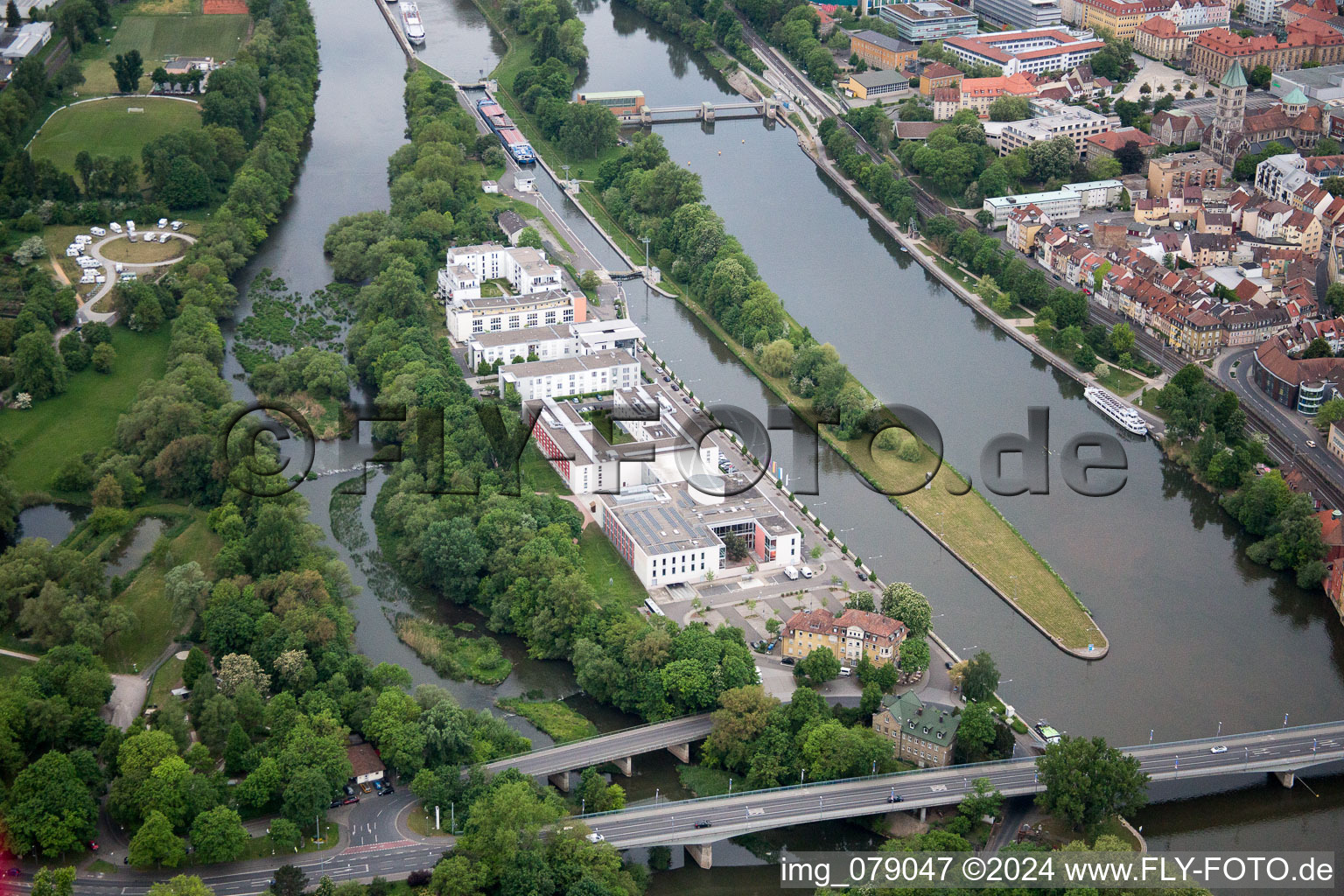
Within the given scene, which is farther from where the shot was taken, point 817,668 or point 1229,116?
point 1229,116

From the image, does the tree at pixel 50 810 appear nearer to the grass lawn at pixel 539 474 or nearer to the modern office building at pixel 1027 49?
the grass lawn at pixel 539 474

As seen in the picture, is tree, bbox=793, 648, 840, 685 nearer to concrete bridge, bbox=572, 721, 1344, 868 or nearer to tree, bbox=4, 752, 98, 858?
concrete bridge, bbox=572, 721, 1344, 868

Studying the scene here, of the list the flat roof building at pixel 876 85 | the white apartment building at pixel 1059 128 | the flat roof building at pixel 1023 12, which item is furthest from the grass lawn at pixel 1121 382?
the flat roof building at pixel 1023 12

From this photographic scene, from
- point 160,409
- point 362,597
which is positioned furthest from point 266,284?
point 362,597

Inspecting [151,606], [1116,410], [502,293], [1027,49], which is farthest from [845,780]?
[1027,49]

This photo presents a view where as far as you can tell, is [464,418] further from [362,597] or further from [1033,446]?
[1033,446]

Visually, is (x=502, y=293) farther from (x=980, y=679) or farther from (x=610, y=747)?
(x=980, y=679)
